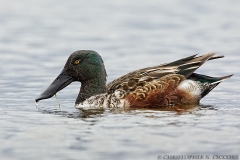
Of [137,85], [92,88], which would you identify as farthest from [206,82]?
[92,88]

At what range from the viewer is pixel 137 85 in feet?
40.2

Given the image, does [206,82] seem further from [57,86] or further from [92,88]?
[57,86]

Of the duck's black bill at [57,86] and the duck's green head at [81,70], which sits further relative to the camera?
the duck's green head at [81,70]

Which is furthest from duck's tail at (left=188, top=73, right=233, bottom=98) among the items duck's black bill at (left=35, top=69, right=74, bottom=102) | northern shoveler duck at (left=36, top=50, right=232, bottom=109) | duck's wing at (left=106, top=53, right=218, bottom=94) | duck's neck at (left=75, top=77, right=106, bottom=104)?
duck's black bill at (left=35, top=69, right=74, bottom=102)

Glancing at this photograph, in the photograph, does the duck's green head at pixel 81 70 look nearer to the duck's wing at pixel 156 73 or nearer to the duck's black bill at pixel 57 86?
the duck's black bill at pixel 57 86

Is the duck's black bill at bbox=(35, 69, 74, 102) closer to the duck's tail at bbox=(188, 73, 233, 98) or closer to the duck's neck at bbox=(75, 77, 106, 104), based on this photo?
the duck's neck at bbox=(75, 77, 106, 104)

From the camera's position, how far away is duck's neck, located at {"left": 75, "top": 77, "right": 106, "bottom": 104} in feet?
41.3

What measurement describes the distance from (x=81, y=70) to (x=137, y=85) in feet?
3.35

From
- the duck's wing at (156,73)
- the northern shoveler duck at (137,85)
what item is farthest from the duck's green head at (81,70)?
the duck's wing at (156,73)

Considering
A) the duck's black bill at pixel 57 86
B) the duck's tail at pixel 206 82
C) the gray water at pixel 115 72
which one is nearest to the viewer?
the gray water at pixel 115 72

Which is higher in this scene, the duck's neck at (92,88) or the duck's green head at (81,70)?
the duck's green head at (81,70)

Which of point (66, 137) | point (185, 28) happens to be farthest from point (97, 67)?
point (185, 28)

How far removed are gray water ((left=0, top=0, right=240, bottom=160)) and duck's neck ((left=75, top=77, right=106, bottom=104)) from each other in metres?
0.34

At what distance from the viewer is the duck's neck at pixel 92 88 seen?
41.3 feet
